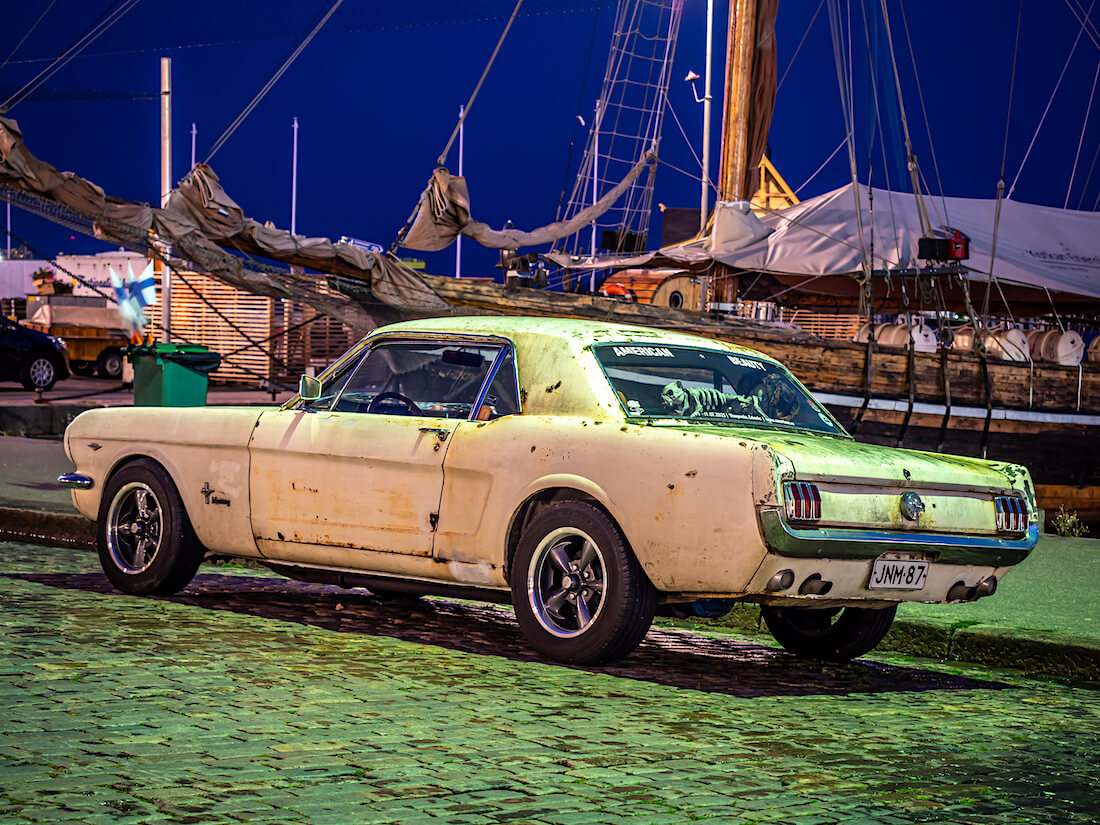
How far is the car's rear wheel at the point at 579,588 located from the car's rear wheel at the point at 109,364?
33086mm

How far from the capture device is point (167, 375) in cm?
1708

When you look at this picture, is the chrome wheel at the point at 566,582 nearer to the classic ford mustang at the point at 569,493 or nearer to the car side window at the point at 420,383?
the classic ford mustang at the point at 569,493

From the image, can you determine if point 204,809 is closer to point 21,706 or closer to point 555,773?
point 555,773

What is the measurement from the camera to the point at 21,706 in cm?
546

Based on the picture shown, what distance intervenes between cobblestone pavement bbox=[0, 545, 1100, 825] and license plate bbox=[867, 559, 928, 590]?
0.47 metres

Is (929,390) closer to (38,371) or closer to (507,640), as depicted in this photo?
(507,640)

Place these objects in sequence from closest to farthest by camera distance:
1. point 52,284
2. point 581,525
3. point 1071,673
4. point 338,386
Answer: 1. point 581,525
2. point 1071,673
3. point 338,386
4. point 52,284

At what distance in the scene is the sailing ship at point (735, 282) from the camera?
1628 cm

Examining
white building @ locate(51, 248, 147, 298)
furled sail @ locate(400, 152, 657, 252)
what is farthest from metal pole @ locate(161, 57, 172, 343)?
furled sail @ locate(400, 152, 657, 252)

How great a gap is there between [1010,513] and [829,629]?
1103 mm

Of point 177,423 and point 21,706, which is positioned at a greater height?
point 177,423

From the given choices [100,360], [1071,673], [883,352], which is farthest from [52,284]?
[1071,673]

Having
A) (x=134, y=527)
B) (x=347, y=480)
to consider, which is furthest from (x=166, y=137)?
(x=347, y=480)

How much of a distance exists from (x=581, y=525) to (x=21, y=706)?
2.42 metres
